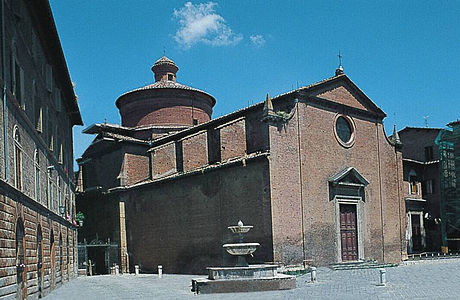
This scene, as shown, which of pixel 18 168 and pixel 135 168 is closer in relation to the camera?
pixel 18 168

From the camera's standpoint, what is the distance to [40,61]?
1819cm

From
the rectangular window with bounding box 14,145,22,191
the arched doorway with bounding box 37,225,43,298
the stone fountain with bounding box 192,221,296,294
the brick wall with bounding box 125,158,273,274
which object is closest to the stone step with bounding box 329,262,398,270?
the brick wall with bounding box 125,158,273,274

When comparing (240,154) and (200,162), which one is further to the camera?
(200,162)

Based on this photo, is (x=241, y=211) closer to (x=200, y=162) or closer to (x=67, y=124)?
(x=200, y=162)

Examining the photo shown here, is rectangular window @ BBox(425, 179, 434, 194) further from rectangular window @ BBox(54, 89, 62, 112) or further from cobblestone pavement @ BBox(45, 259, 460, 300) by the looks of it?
rectangular window @ BBox(54, 89, 62, 112)

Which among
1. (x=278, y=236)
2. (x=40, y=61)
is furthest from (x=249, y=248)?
(x=40, y=61)

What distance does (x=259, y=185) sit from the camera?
73.6 ft

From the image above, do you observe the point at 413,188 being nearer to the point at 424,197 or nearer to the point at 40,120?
the point at 424,197

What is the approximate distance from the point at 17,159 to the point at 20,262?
256 centimetres

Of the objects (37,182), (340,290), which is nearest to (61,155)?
(37,182)

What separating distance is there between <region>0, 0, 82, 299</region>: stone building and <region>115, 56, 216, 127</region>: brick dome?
10.4 metres

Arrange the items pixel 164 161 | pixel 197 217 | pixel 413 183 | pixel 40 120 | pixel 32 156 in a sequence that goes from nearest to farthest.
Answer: pixel 32 156, pixel 40 120, pixel 197 217, pixel 164 161, pixel 413 183

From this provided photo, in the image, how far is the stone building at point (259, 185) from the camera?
22.7 meters

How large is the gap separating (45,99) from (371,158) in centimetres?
1722
